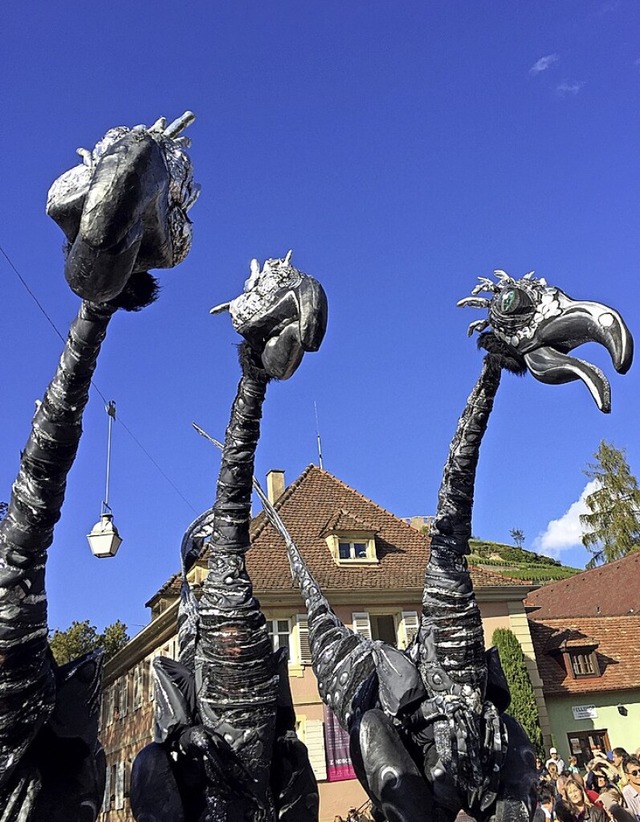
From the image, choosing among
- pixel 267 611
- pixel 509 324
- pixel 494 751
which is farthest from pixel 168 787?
pixel 267 611

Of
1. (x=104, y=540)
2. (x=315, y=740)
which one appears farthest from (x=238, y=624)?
(x=315, y=740)

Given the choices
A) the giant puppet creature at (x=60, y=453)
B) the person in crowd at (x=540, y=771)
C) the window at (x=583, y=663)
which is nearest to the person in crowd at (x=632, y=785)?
the person in crowd at (x=540, y=771)

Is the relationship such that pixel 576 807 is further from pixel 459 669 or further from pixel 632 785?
pixel 459 669

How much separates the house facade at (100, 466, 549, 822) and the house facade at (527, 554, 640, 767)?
1214 mm

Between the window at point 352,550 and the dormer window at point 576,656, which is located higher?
the window at point 352,550

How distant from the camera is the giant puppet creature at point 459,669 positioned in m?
3.02

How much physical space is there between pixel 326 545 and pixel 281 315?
595 inches

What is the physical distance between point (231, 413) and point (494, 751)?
1.69 meters

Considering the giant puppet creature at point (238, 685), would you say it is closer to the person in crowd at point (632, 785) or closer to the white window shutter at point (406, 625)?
the person in crowd at point (632, 785)

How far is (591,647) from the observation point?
1956 cm

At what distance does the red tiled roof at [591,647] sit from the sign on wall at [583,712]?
1.17 feet

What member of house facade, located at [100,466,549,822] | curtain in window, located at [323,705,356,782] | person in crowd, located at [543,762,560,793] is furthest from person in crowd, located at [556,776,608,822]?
curtain in window, located at [323,705,356,782]

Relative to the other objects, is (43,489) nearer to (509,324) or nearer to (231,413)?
(231,413)

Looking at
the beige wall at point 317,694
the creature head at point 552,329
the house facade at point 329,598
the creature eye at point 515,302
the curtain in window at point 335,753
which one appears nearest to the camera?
the creature head at point 552,329
